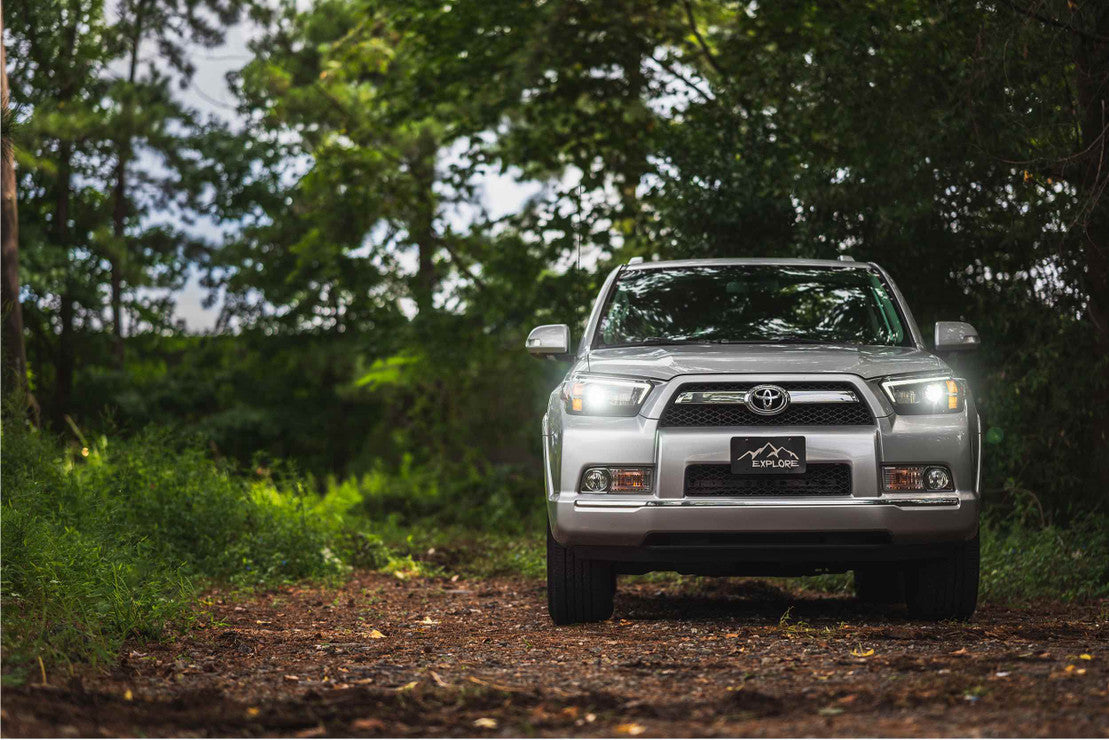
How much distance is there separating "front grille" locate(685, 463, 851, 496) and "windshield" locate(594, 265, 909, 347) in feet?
3.89

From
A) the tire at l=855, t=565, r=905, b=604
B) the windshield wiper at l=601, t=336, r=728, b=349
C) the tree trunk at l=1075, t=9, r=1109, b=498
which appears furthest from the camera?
the tree trunk at l=1075, t=9, r=1109, b=498

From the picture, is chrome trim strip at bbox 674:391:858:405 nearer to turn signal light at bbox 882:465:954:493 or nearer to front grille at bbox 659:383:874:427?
front grille at bbox 659:383:874:427

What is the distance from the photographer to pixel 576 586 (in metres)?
6.57

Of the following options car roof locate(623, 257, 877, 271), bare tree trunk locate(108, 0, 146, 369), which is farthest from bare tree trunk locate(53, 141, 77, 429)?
car roof locate(623, 257, 877, 271)

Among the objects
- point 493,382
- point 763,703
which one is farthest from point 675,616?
point 493,382

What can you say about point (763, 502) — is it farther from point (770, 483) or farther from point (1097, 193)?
point (1097, 193)

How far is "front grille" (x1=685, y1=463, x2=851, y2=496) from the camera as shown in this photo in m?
5.96

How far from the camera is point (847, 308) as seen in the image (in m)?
7.46

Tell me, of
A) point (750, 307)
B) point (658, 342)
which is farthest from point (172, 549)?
point (750, 307)

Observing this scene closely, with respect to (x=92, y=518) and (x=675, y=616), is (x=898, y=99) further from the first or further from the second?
(x=92, y=518)

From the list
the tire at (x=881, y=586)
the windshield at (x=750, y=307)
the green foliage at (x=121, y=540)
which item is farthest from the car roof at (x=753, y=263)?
the green foliage at (x=121, y=540)

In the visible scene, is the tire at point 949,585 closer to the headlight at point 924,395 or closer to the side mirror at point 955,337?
the headlight at point 924,395

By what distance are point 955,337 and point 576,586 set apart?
2494mm

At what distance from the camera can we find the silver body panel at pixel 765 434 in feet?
19.4
